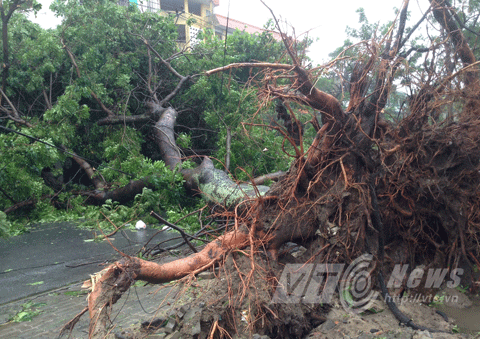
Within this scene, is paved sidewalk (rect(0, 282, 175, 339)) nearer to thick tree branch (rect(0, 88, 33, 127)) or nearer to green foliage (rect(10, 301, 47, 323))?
green foliage (rect(10, 301, 47, 323))

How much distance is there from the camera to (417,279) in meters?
3.93

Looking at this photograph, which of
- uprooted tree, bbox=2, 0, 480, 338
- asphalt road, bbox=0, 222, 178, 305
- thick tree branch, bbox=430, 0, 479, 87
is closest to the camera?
uprooted tree, bbox=2, 0, 480, 338

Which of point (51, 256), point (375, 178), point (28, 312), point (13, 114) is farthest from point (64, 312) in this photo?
point (13, 114)

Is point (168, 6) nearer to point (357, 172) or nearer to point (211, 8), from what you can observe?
point (211, 8)

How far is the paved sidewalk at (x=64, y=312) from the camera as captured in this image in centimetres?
349

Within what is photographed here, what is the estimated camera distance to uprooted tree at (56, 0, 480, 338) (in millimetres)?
3693

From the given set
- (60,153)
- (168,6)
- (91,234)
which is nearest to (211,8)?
(168,6)

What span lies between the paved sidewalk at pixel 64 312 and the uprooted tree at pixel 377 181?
77 centimetres

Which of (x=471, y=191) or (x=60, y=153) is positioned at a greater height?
(x=471, y=191)

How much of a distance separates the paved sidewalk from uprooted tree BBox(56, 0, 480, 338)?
77cm

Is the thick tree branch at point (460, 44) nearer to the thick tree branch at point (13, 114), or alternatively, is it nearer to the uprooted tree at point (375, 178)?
the uprooted tree at point (375, 178)

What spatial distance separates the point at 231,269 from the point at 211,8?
22827mm

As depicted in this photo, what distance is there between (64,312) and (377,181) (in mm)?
3406

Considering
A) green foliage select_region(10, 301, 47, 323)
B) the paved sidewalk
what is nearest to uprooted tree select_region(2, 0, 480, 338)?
the paved sidewalk
